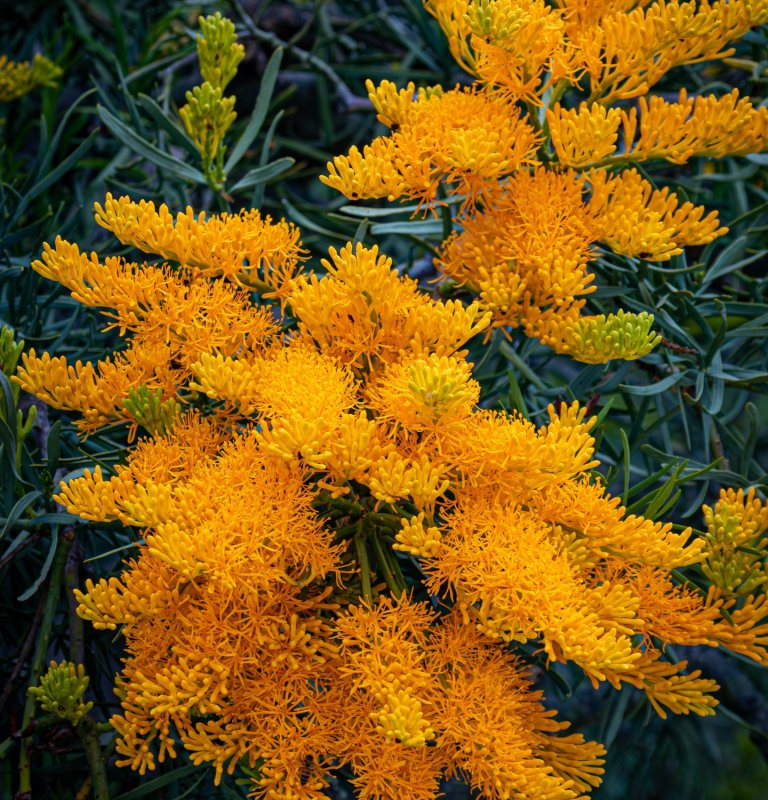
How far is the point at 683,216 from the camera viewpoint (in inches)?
48.6

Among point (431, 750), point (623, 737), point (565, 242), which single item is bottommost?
point (623, 737)

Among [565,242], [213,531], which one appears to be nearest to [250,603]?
[213,531]

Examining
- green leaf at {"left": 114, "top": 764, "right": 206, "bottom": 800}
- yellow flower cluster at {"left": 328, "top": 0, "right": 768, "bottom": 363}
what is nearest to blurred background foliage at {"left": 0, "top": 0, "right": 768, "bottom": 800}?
green leaf at {"left": 114, "top": 764, "right": 206, "bottom": 800}

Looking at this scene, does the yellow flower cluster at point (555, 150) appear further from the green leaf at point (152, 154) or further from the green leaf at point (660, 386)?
the green leaf at point (152, 154)

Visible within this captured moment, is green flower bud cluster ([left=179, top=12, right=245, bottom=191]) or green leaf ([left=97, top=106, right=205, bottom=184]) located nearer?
green flower bud cluster ([left=179, top=12, right=245, bottom=191])

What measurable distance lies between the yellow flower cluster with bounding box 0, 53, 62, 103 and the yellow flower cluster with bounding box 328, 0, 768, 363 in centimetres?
91

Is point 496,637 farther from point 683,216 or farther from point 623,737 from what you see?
point 623,737

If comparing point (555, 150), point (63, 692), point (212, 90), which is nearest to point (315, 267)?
point (212, 90)

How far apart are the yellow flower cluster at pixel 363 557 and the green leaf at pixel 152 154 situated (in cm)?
35

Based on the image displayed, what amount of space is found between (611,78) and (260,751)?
0.89 metres

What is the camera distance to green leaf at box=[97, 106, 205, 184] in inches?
56.4

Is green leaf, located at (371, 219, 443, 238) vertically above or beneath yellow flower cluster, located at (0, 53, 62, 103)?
beneath

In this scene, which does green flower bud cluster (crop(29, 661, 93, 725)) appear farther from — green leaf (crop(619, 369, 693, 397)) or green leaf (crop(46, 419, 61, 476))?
green leaf (crop(619, 369, 693, 397))

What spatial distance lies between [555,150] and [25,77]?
1.12 metres
